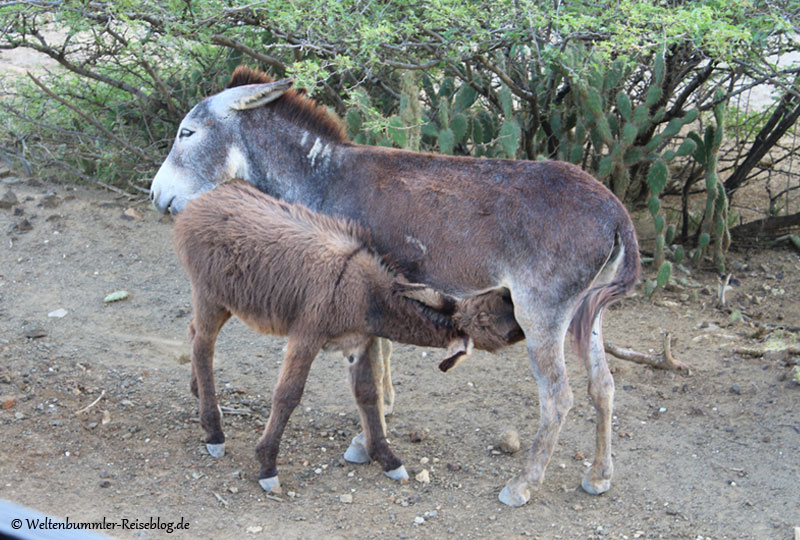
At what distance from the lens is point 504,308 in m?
4.50

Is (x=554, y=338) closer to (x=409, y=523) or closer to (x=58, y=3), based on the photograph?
(x=409, y=523)

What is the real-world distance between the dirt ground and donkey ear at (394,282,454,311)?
3.94 feet

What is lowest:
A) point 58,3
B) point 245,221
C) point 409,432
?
point 409,432

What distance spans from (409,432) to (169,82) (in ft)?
17.6

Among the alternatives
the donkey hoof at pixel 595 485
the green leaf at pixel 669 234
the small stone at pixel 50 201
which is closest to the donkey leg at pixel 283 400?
the donkey hoof at pixel 595 485

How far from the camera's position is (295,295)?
4.72 m

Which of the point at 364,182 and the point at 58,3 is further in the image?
the point at 58,3

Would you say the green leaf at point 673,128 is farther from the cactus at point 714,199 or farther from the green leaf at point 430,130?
the green leaf at point 430,130

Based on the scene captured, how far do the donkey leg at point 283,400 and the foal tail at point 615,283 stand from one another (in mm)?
1533

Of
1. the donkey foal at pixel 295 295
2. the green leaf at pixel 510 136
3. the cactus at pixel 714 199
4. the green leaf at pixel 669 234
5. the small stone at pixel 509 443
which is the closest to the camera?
the donkey foal at pixel 295 295

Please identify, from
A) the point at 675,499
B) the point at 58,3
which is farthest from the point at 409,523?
the point at 58,3

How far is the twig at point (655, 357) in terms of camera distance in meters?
6.15

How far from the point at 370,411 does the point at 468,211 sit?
4.55 feet

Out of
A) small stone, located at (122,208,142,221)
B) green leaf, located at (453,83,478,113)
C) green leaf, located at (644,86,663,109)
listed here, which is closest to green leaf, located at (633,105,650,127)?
green leaf, located at (644,86,663,109)
